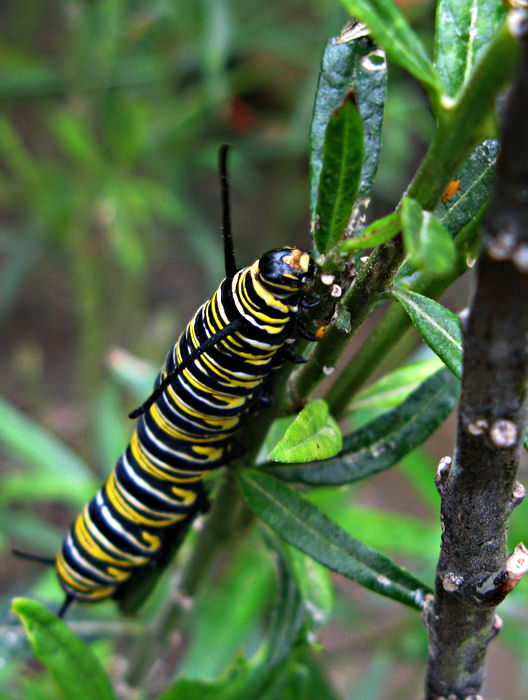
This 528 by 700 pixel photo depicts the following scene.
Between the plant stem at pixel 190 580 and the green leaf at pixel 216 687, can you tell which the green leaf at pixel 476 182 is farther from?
the green leaf at pixel 216 687

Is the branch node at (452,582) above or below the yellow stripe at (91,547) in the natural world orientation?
above

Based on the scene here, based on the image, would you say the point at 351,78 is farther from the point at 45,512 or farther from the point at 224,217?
the point at 45,512

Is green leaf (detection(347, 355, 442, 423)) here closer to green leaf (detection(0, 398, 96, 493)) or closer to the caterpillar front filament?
the caterpillar front filament

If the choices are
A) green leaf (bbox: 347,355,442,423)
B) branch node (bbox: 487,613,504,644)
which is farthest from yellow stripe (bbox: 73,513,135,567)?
branch node (bbox: 487,613,504,644)

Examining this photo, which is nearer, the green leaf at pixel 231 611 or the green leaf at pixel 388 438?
the green leaf at pixel 388 438

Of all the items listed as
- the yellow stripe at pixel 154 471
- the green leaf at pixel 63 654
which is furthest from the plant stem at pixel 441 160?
the green leaf at pixel 63 654

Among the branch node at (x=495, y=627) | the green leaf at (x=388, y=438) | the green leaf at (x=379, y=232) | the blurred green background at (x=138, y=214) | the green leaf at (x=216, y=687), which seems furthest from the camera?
the blurred green background at (x=138, y=214)

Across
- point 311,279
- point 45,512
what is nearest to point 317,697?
point 311,279
